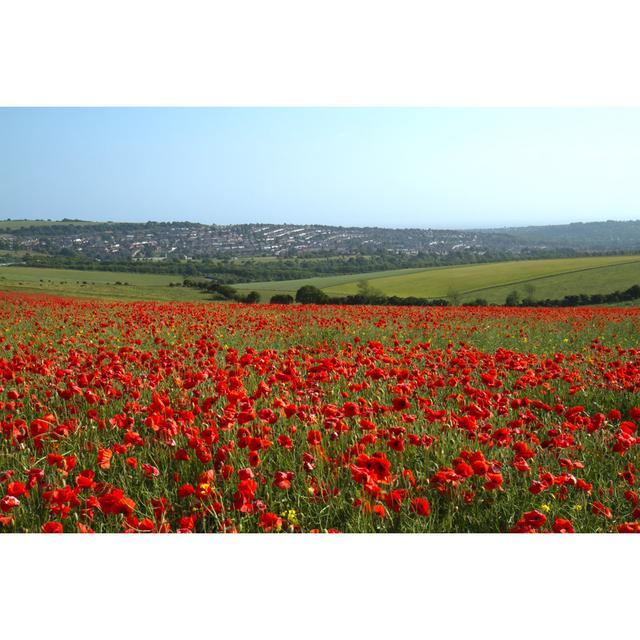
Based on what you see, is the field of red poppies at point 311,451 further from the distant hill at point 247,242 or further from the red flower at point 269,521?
the distant hill at point 247,242

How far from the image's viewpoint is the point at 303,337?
31.2 feet

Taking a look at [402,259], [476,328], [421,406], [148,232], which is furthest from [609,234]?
[421,406]

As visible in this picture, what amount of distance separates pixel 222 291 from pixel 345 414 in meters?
34.1

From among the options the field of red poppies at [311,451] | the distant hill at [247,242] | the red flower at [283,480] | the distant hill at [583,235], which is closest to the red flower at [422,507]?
the field of red poppies at [311,451]

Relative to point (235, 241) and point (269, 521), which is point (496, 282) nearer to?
point (235, 241)

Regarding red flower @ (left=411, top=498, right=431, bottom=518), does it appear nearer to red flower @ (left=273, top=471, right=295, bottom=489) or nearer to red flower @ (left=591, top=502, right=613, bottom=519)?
red flower @ (left=273, top=471, right=295, bottom=489)

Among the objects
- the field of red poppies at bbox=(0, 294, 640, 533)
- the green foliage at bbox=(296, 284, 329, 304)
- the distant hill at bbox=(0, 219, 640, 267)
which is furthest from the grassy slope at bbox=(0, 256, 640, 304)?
the field of red poppies at bbox=(0, 294, 640, 533)

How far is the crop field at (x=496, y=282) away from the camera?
Result: 42969mm

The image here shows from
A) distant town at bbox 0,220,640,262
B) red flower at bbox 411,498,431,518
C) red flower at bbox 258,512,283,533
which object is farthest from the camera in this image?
distant town at bbox 0,220,640,262

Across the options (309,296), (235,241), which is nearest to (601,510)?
(309,296)

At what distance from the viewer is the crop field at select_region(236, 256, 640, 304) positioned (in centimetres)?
4297

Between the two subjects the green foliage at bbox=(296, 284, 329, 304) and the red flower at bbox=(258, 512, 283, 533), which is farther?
the green foliage at bbox=(296, 284, 329, 304)

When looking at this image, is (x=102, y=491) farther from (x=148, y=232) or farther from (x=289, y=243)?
(x=289, y=243)

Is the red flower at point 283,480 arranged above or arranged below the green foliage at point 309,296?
above
